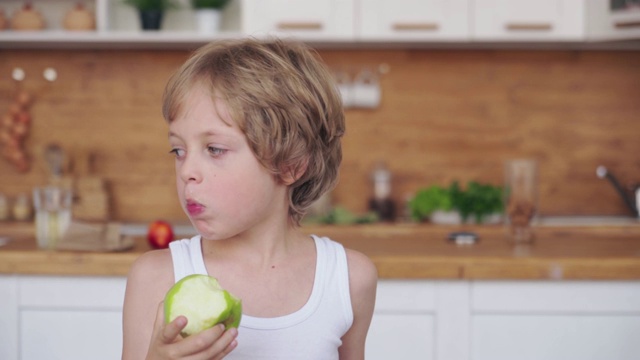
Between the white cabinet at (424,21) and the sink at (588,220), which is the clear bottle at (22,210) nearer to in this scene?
the white cabinet at (424,21)

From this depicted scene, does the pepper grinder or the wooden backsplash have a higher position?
the wooden backsplash

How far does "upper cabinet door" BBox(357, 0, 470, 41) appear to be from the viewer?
3002 mm

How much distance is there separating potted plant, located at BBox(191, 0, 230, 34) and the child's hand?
2.28m

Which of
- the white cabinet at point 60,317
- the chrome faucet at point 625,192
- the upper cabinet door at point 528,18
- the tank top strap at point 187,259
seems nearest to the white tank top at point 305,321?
the tank top strap at point 187,259

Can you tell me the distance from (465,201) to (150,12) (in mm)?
1285

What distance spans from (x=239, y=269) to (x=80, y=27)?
2.14 m

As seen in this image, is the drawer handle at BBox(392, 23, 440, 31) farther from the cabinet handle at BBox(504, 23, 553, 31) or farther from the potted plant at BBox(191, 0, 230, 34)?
the potted plant at BBox(191, 0, 230, 34)

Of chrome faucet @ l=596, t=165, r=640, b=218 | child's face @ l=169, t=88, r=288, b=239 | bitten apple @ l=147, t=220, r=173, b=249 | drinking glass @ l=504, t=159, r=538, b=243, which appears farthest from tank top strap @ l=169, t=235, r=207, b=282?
chrome faucet @ l=596, t=165, r=640, b=218

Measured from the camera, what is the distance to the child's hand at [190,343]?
0.88 metres

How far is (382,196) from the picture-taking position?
3.31 meters

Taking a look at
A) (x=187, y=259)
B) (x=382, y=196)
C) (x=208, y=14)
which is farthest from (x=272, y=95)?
(x=382, y=196)

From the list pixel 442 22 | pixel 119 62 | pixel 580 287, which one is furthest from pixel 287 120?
pixel 119 62

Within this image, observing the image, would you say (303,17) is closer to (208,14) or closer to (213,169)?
(208,14)

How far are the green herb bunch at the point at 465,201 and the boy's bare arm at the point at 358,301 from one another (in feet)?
6.29
